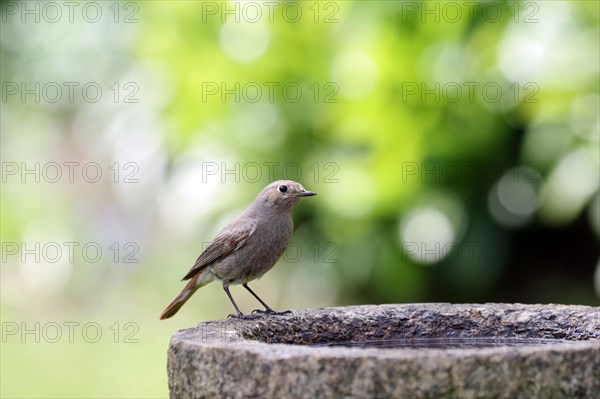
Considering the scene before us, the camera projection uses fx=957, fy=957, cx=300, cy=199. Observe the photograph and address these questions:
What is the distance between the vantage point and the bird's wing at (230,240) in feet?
13.7

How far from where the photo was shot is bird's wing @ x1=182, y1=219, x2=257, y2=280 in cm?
417

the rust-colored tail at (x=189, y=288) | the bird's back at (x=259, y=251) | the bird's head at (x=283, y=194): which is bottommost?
the rust-colored tail at (x=189, y=288)

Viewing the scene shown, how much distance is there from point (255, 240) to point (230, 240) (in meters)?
0.11

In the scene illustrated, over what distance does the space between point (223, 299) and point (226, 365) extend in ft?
19.7

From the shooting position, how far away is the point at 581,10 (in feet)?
18.8

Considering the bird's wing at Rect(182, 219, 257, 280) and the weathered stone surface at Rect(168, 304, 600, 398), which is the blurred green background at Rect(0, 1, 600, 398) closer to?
the bird's wing at Rect(182, 219, 257, 280)

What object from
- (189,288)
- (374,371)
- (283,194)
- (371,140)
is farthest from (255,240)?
(371,140)

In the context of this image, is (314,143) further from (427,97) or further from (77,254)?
(77,254)

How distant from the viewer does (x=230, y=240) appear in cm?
419

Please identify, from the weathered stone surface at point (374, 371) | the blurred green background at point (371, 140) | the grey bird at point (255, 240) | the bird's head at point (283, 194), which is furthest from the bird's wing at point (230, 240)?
the blurred green background at point (371, 140)

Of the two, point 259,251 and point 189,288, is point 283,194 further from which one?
point 189,288

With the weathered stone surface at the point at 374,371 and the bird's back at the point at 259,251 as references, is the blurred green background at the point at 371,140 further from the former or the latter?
the weathered stone surface at the point at 374,371

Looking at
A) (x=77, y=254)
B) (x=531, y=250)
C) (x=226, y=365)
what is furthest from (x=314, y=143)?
(x=226, y=365)

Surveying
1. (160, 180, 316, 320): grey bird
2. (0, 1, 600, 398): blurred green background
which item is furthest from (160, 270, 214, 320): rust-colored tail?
(0, 1, 600, 398): blurred green background
